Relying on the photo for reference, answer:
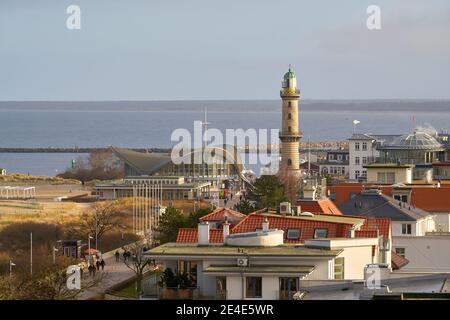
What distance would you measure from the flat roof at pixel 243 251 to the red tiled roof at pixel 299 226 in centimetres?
157

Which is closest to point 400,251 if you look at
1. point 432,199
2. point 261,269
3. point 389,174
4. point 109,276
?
point 109,276

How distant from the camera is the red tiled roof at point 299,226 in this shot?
15.3 metres

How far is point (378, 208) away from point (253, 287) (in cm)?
1139

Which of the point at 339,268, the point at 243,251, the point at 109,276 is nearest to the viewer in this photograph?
the point at 243,251

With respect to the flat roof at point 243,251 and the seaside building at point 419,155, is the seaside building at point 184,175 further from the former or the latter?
the flat roof at point 243,251

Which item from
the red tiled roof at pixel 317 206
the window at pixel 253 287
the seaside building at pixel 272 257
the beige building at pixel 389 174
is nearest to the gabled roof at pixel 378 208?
the red tiled roof at pixel 317 206

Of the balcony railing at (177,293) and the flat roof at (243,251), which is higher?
the flat roof at (243,251)

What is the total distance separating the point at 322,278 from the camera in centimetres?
1243

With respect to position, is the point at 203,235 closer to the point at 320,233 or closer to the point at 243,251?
the point at 243,251

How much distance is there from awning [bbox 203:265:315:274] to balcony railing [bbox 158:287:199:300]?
27cm

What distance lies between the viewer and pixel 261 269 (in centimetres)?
→ 1198

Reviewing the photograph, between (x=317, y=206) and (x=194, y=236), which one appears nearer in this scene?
(x=194, y=236)

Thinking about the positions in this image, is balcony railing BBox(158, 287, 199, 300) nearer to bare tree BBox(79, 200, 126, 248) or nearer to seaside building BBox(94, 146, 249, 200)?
bare tree BBox(79, 200, 126, 248)
